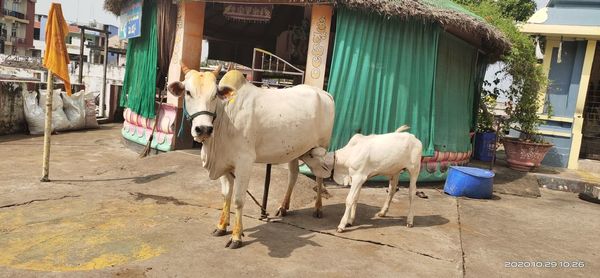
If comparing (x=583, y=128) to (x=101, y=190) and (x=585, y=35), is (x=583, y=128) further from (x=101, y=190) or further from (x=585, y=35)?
(x=101, y=190)

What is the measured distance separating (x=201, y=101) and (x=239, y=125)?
61 cm

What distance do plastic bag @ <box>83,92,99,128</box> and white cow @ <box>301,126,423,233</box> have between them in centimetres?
856

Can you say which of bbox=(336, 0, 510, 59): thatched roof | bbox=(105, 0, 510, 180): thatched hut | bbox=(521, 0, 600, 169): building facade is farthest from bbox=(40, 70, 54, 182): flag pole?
bbox=(521, 0, 600, 169): building facade

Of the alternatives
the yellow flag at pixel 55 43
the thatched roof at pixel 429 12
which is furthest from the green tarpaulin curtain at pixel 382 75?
the yellow flag at pixel 55 43

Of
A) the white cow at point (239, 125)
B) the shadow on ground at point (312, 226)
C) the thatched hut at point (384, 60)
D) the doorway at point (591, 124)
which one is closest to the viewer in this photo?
the white cow at point (239, 125)

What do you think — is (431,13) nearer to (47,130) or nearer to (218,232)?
(218,232)

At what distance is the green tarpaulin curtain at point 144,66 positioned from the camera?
8250 millimetres

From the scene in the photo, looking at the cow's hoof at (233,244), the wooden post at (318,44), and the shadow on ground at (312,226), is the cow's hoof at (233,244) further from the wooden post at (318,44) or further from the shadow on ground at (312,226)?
the wooden post at (318,44)

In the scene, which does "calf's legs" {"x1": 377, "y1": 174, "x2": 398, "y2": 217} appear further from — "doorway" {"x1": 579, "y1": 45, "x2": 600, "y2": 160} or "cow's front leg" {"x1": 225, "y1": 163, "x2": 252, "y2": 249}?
"doorway" {"x1": 579, "y1": 45, "x2": 600, "y2": 160}

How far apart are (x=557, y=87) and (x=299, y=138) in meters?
9.43

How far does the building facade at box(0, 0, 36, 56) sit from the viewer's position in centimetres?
4353

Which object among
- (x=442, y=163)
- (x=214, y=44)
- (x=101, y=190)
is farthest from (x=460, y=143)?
(x=214, y=44)

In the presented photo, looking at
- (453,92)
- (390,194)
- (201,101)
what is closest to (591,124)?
(453,92)

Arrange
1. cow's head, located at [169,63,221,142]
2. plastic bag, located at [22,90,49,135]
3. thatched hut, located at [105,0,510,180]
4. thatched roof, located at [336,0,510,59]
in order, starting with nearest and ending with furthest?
1. cow's head, located at [169,63,221,142]
2. thatched roof, located at [336,0,510,59]
3. thatched hut, located at [105,0,510,180]
4. plastic bag, located at [22,90,49,135]
